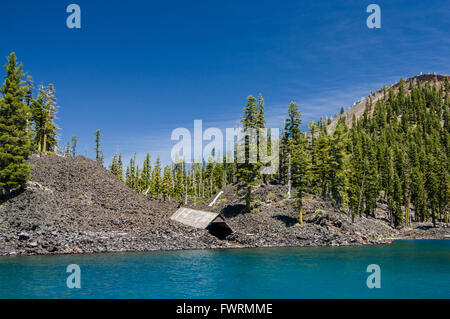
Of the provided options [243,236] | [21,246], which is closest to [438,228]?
[243,236]

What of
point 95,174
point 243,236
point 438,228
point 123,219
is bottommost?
point 438,228

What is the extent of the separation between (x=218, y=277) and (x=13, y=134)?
115ft

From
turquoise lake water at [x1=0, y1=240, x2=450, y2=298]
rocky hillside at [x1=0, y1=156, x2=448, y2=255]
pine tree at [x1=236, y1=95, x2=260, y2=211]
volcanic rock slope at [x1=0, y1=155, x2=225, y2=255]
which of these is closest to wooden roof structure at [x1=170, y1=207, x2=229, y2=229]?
rocky hillside at [x1=0, y1=156, x2=448, y2=255]

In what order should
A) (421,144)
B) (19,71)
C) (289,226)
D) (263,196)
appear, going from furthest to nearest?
(421,144), (263,196), (289,226), (19,71)

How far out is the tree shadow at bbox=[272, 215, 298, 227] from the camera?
50000 mm

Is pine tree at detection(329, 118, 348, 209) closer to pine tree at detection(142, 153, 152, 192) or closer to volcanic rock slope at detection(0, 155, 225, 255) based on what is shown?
volcanic rock slope at detection(0, 155, 225, 255)

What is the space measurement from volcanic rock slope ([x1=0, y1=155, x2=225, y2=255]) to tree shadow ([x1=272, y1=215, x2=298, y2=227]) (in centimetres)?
1189

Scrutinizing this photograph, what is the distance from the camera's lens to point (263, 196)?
60406 millimetres

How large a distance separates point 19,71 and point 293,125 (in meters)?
53.0

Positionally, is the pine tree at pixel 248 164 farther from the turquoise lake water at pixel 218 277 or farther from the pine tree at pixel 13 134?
the pine tree at pixel 13 134

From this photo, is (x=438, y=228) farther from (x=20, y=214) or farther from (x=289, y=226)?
(x=20, y=214)

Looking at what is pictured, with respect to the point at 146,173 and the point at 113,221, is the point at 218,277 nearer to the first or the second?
the point at 113,221

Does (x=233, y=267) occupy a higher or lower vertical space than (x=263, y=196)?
lower

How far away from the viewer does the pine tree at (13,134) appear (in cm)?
3828
